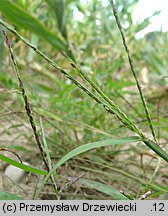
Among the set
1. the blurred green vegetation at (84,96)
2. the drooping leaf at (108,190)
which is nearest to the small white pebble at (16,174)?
the blurred green vegetation at (84,96)

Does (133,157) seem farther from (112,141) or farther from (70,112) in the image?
(112,141)

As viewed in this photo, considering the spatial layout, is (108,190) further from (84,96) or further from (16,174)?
(84,96)

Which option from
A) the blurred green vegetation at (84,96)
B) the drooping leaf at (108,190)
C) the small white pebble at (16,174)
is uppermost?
the blurred green vegetation at (84,96)

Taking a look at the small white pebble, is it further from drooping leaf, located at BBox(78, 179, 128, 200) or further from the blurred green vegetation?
drooping leaf, located at BBox(78, 179, 128, 200)

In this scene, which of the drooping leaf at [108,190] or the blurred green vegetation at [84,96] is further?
the blurred green vegetation at [84,96]

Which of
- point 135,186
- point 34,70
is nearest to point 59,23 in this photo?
point 34,70

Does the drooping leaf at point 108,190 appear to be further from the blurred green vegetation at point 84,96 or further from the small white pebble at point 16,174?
the small white pebble at point 16,174

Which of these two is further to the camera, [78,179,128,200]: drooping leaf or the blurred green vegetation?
the blurred green vegetation

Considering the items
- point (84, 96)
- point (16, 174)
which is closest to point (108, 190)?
point (16, 174)

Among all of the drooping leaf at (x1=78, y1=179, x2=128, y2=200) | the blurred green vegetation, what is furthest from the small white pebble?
the drooping leaf at (x1=78, y1=179, x2=128, y2=200)
